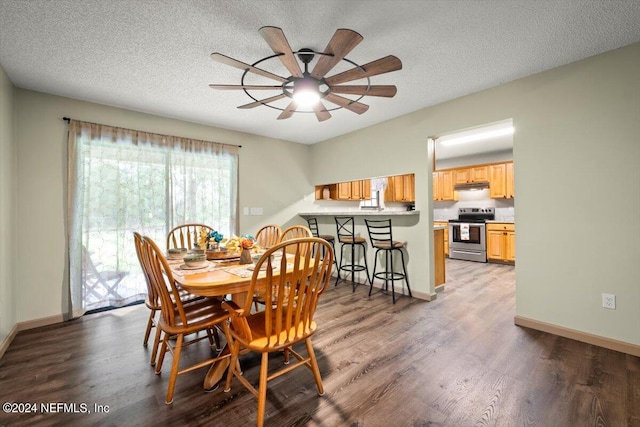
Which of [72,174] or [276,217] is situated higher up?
[72,174]

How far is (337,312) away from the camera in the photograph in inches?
119

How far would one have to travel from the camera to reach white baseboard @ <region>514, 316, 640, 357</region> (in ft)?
6.99

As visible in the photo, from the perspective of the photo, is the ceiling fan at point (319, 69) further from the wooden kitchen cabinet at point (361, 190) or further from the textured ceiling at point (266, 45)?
the wooden kitchen cabinet at point (361, 190)

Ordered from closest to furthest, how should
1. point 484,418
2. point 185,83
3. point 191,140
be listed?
1. point 484,418
2. point 185,83
3. point 191,140

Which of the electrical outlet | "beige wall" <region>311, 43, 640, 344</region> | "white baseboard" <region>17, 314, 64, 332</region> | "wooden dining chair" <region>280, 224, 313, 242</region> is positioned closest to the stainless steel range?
"beige wall" <region>311, 43, 640, 344</region>

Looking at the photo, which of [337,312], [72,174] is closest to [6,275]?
[72,174]

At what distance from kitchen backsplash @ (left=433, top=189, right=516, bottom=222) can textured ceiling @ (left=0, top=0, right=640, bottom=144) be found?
13.5 ft

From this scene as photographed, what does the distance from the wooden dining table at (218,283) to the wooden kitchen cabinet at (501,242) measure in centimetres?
549

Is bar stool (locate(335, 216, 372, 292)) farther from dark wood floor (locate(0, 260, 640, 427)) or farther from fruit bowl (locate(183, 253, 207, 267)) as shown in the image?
fruit bowl (locate(183, 253, 207, 267))

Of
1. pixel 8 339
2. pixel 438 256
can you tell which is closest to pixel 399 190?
pixel 438 256

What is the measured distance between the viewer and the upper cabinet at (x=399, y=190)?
6070mm

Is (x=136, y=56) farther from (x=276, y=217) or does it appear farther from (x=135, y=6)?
(x=276, y=217)

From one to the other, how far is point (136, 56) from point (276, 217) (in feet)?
9.73

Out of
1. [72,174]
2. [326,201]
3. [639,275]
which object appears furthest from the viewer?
[326,201]
